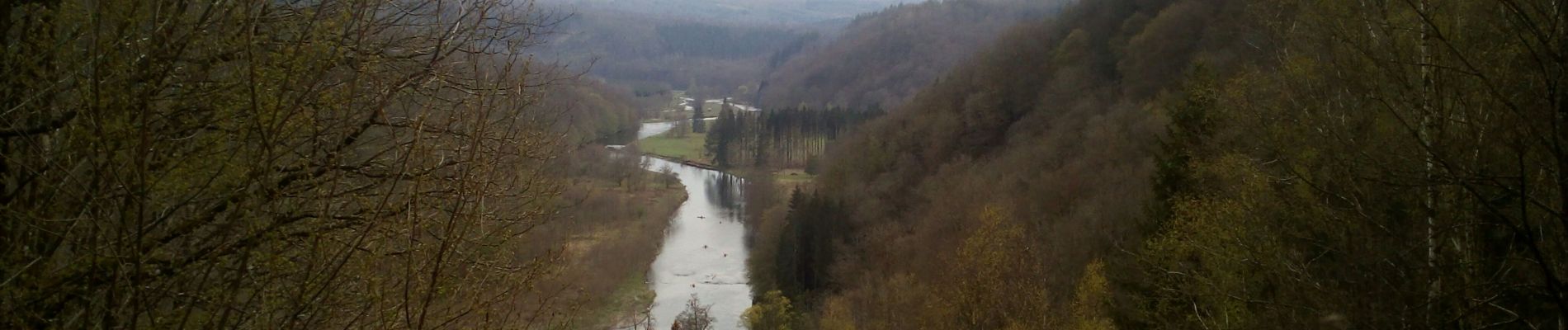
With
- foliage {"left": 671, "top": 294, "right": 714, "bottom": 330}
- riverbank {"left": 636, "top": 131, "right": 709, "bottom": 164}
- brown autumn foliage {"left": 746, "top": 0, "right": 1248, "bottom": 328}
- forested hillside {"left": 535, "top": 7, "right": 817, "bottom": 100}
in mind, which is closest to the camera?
brown autumn foliage {"left": 746, "top": 0, "right": 1248, "bottom": 328}

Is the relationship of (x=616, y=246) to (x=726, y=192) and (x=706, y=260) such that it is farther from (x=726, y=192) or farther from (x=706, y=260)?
(x=726, y=192)

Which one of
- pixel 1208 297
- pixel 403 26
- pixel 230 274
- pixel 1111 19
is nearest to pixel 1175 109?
pixel 1208 297

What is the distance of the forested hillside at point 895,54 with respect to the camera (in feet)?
251

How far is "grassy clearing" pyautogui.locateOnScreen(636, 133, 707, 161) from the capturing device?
61.2 meters

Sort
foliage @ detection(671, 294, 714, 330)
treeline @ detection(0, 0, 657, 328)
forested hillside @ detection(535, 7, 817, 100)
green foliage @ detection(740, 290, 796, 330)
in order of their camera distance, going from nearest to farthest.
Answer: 1. treeline @ detection(0, 0, 657, 328)
2. green foliage @ detection(740, 290, 796, 330)
3. foliage @ detection(671, 294, 714, 330)
4. forested hillside @ detection(535, 7, 817, 100)

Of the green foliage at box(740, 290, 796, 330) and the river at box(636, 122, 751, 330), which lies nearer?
the green foliage at box(740, 290, 796, 330)

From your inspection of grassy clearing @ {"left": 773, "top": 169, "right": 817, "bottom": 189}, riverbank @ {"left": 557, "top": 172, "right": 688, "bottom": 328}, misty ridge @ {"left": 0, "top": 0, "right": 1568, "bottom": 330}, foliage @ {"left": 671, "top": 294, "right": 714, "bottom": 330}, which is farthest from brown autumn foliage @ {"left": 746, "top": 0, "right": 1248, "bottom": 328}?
grassy clearing @ {"left": 773, "top": 169, "right": 817, "bottom": 189}

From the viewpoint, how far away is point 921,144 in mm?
36281

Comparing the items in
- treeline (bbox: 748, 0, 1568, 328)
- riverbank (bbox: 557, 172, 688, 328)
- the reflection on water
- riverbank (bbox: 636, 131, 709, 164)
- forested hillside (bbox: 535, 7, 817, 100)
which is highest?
treeline (bbox: 748, 0, 1568, 328)

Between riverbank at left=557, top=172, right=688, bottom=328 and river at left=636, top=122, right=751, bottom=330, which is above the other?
riverbank at left=557, top=172, right=688, bottom=328

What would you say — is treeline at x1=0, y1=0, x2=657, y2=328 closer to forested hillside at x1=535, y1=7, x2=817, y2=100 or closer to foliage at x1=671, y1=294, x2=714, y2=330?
foliage at x1=671, y1=294, x2=714, y2=330

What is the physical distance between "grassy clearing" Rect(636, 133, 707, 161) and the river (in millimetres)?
9644

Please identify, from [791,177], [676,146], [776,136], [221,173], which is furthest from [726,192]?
[221,173]

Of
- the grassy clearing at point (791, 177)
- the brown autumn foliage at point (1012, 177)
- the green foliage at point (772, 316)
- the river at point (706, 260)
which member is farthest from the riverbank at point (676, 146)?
the green foliage at point (772, 316)
